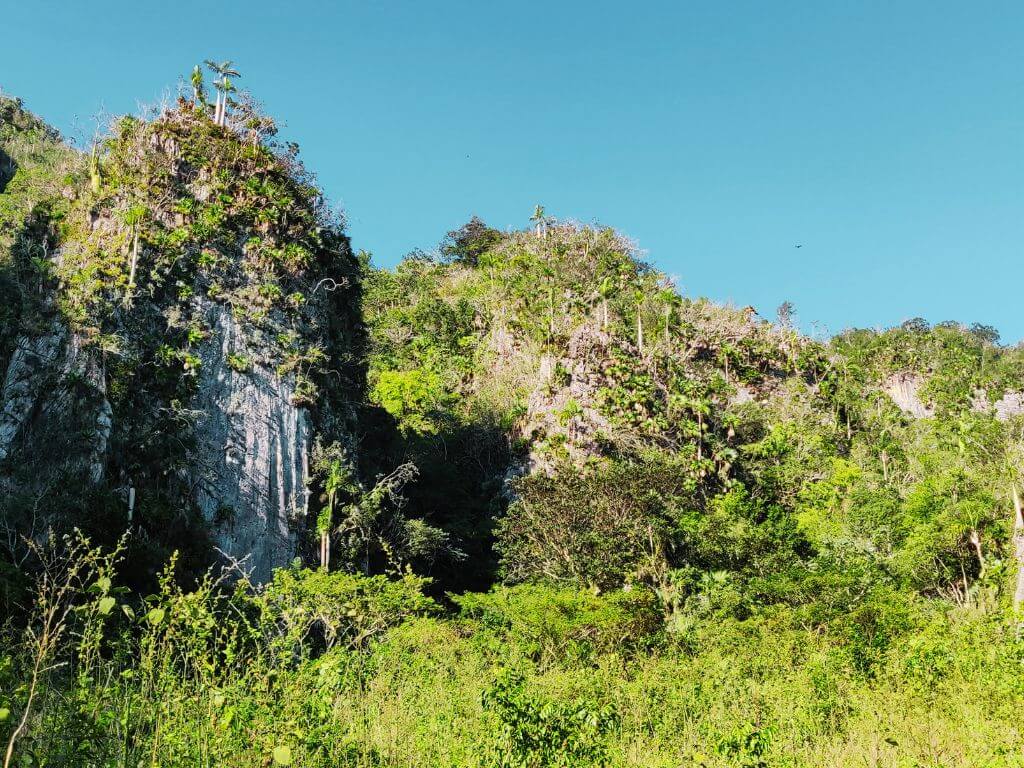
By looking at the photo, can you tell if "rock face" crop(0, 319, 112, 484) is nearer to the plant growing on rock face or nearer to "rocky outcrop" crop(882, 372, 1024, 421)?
the plant growing on rock face

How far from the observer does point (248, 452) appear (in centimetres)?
1652

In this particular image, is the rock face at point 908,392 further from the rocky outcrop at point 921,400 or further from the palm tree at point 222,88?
the palm tree at point 222,88

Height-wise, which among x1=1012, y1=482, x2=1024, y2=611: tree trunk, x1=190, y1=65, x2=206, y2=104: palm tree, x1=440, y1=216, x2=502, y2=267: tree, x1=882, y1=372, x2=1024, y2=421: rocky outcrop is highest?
x1=440, y1=216, x2=502, y2=267: tree

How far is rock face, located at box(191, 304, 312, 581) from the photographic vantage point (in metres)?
15.6

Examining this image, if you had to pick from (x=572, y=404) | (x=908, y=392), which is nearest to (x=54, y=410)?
(x=572, y=404)

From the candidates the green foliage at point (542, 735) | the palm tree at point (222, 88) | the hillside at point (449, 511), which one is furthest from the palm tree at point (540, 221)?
the green foliage at point (542, 735)

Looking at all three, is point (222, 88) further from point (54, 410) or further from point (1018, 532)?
point (1018, 532)

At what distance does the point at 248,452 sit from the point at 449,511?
8.46 m

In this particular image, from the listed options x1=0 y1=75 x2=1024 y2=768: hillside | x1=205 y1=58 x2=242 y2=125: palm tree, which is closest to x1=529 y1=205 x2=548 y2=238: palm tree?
x1=0 y1=75 x2=1024 y2=768: hillside

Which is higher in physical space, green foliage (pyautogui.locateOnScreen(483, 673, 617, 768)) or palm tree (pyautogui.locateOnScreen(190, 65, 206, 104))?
palm tree (pyautogui.locateOnScreen(190, 65, 206, 104))

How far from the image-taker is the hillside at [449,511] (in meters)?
4.72

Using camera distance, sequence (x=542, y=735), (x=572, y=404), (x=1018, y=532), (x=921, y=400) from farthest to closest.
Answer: (x=921, y=400), (x=572, y=404), (x=1018, y=532), (x=542, y=735)

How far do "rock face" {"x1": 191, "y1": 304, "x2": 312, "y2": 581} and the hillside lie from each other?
2.7 inches

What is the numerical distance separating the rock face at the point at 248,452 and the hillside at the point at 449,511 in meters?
0.07
